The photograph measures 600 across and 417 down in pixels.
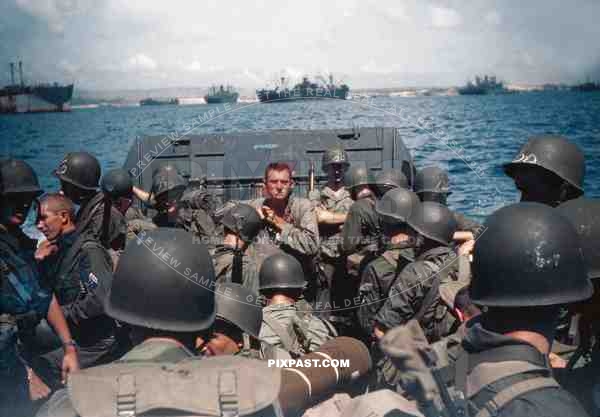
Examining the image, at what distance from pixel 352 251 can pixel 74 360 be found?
10.6 ft

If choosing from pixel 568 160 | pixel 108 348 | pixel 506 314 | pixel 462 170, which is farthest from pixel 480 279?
pixel 462 170

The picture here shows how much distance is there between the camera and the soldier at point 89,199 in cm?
575

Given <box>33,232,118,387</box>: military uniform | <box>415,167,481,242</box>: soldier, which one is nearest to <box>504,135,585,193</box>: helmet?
<box>415,167,481,242</box>: soldier

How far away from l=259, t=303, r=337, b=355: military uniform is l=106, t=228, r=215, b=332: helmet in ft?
5.37

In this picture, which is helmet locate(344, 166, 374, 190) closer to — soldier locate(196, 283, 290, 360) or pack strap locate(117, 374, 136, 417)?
soldier locate(196, 283, 290, 360)

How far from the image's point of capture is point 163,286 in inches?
95.0

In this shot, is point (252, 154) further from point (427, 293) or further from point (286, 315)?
point (427, 293)

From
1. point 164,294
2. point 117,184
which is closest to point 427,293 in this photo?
point 164,294

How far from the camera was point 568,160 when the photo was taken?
4098 millimetres

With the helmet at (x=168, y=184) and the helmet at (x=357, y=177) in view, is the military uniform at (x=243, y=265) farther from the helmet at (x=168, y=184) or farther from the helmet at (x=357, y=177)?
the helmet at (x=357, y=177)

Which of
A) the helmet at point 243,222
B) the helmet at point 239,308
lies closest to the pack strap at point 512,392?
the helmet at point 239,308

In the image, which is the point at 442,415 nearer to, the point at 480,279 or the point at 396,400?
the point at 396,400

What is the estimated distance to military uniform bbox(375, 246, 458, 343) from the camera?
411 cm

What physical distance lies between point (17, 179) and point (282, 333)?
2254 millimetres
